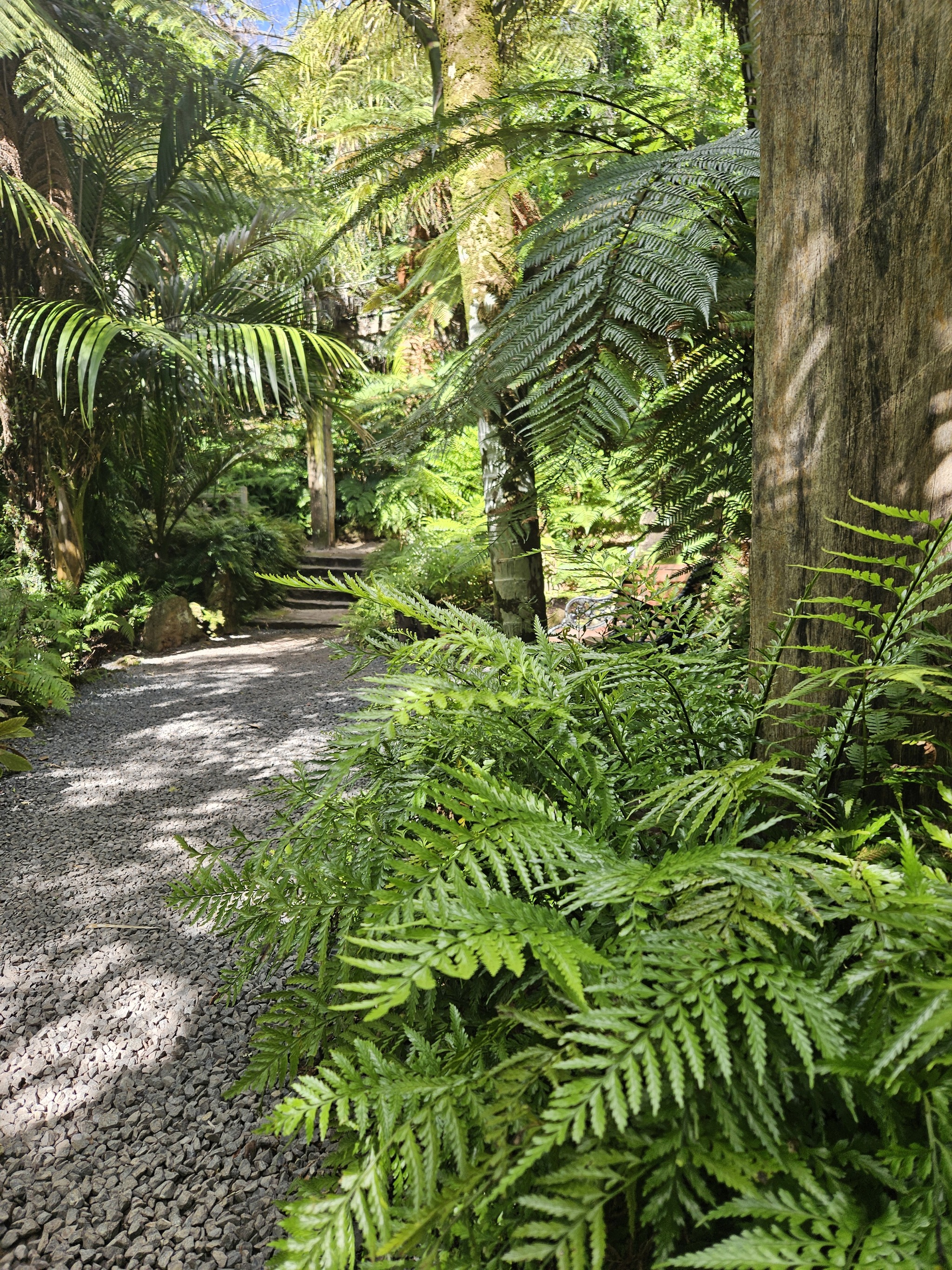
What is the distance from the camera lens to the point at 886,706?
1.02 m

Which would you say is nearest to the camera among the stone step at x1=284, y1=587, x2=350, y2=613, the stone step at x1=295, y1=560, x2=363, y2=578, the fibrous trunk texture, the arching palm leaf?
the arching palm leaf

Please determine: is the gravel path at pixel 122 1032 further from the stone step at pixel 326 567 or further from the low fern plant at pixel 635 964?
the stone step at pixel 326 567

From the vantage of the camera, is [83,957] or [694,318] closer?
[694,318]

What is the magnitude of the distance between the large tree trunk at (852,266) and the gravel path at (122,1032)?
1.15m

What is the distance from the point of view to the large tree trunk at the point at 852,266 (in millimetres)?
972

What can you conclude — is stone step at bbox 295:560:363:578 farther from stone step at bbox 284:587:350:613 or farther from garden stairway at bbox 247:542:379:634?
stone step at bbox 284:587:350:613

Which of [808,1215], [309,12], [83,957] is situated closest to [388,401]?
[309,12]

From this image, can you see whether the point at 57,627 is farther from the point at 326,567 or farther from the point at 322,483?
the point at 322,483

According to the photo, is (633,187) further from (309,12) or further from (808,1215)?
(309,12)

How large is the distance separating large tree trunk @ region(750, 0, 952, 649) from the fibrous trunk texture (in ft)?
35.4

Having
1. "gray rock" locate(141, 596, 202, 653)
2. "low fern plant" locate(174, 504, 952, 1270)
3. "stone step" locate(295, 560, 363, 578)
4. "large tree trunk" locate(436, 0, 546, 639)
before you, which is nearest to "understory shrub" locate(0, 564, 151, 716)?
"gray rock" locate(141, 596, 202, 653)

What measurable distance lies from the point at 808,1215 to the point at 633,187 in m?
1.49

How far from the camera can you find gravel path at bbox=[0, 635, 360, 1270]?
1.27 meters

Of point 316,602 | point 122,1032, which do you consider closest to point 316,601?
point 316,602
